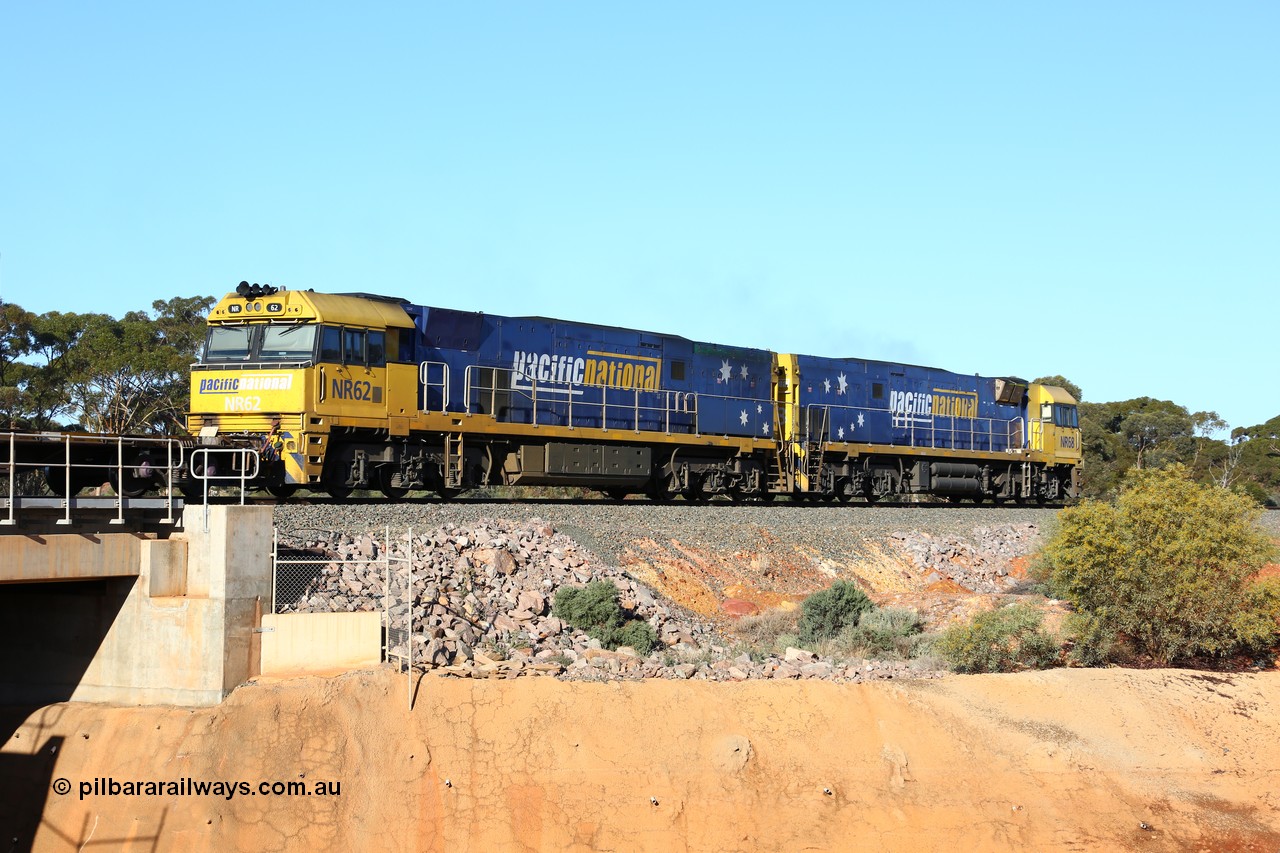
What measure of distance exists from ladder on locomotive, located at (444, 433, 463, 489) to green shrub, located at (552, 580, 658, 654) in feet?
16.2

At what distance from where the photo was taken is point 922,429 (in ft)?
109

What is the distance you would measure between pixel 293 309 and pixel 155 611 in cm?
640

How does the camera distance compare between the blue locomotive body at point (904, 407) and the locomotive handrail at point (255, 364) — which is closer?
the locomotive handrail at point (255, 364)

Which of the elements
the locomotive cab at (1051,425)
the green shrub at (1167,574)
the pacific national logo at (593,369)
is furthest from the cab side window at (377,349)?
the locomotive cab at (1051,425)

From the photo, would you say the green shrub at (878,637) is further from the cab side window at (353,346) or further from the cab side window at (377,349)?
the cab side window at (353,346)

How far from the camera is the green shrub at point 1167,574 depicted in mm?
17422

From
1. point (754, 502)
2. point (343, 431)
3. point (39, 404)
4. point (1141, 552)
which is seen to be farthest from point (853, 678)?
point (39, 404)

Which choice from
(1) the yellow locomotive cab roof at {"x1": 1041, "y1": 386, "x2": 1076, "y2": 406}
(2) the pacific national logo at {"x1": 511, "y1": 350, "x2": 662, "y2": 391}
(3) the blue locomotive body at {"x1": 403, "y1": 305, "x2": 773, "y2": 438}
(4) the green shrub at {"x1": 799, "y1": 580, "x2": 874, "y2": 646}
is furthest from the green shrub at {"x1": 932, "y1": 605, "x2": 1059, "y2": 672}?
(1) the yellow locomotive cab roof at {"x1": 1041, "y1": 386, "x2": 1076, "y2": 406}

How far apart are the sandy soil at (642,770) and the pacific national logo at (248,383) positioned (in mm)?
6051

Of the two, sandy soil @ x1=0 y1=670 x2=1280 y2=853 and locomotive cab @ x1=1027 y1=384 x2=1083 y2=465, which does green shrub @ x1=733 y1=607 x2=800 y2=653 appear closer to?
sandy soil @ x1=0 y1=670 x2=1280 y2=853

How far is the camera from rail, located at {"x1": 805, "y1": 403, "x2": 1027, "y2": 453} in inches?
1195

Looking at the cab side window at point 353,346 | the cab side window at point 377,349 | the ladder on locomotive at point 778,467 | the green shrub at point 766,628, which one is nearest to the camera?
the green shrub at point 766,628

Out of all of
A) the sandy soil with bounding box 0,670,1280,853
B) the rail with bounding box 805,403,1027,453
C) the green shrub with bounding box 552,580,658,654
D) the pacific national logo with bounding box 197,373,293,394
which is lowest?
the sandy soil with bounding box 0,670,1280,853

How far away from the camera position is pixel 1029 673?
1639 cm
